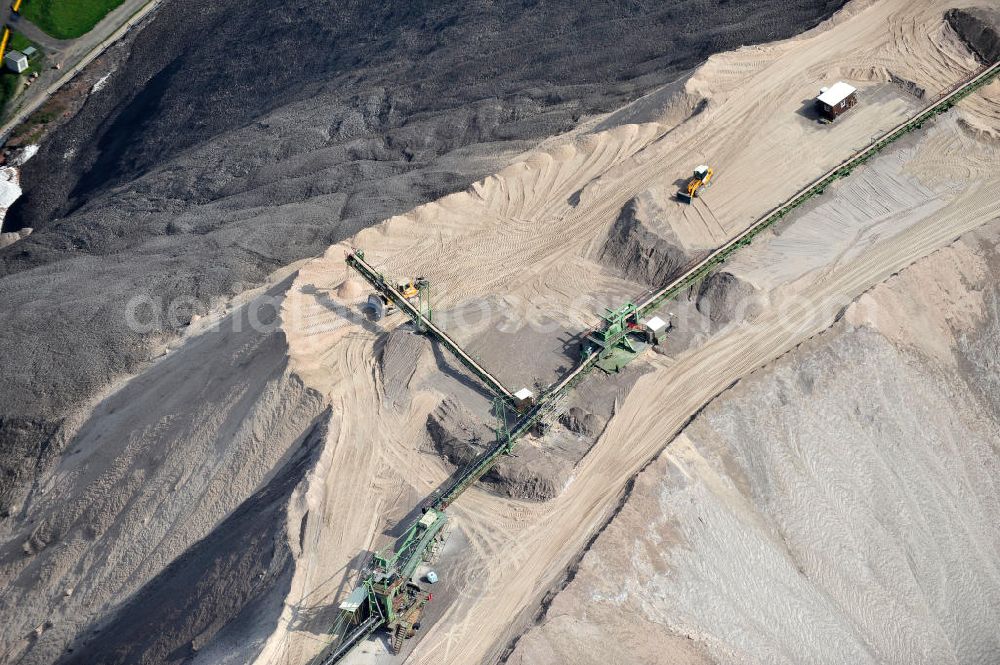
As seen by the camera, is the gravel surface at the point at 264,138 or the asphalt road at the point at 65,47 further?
the asphalt road at the point at 65,47

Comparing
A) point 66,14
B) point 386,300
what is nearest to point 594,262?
point 386,300

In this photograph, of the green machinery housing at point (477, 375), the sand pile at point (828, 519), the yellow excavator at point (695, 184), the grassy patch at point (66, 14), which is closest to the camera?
the green machinery housing at point (477, 375)

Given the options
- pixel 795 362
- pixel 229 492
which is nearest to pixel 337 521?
pixel 229 492

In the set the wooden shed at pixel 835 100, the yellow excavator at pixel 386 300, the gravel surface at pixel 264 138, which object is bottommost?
the wooden shed at pixel 835 100

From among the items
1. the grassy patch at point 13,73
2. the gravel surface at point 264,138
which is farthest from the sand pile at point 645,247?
the grassy patch at point 13,73

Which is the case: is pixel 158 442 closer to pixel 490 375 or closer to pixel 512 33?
pixel 490 375

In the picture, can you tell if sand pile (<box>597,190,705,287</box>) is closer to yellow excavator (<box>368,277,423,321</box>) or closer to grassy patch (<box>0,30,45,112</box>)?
yellow excavator (<box>368,277,423,321</box>)

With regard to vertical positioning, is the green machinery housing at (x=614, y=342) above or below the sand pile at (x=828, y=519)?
above

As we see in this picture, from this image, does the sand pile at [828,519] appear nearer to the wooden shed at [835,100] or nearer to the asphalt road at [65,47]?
the wooden shed at [835,100]
